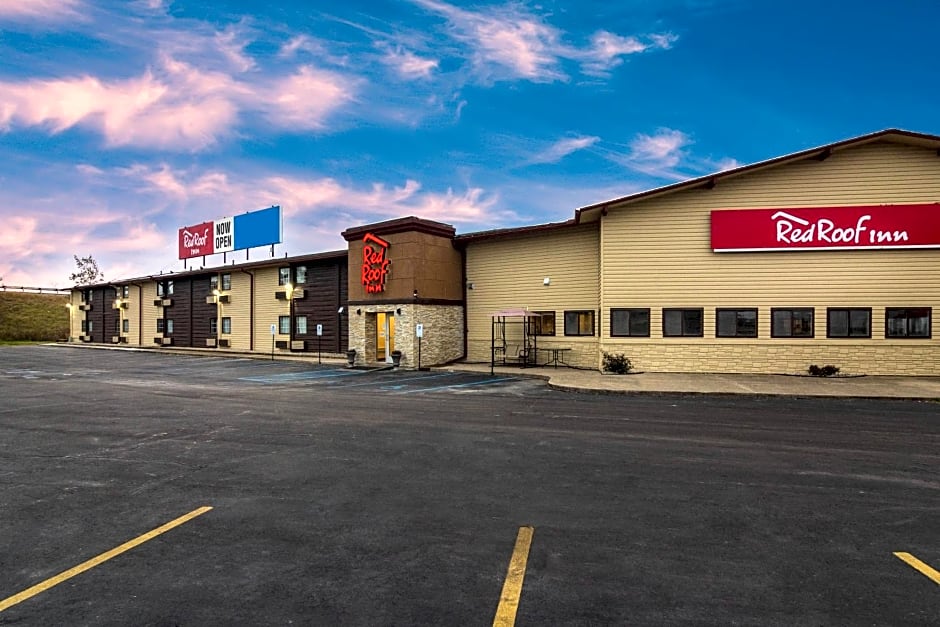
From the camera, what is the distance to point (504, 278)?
2708 cm

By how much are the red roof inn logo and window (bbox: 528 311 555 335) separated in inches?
289

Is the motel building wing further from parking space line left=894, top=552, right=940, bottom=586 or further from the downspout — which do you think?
parking space line left=894, top=552, right=940, bottom=586

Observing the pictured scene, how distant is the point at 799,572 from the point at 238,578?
4.55 metres

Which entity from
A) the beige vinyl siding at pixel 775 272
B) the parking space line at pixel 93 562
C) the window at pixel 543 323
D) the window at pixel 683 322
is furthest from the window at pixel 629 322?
the parking space line at pixel 93 562

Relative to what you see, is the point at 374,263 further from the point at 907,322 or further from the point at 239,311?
the point at 907,322

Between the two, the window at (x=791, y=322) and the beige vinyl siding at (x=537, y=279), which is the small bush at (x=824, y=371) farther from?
the beige vinyl siding at (x=537, y=279)

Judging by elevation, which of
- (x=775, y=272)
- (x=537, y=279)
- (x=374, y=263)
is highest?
(x=374, y=263)

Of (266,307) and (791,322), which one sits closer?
(791,322)

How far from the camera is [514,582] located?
4375 millimetres

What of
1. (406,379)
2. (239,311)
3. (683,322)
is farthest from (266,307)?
(683,322)

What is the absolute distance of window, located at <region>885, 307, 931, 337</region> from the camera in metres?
19.9

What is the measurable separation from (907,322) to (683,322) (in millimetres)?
7570

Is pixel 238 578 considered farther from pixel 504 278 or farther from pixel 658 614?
pixel 504 278

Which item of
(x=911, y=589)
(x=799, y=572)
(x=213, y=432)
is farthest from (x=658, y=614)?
(x=213, y=432)
